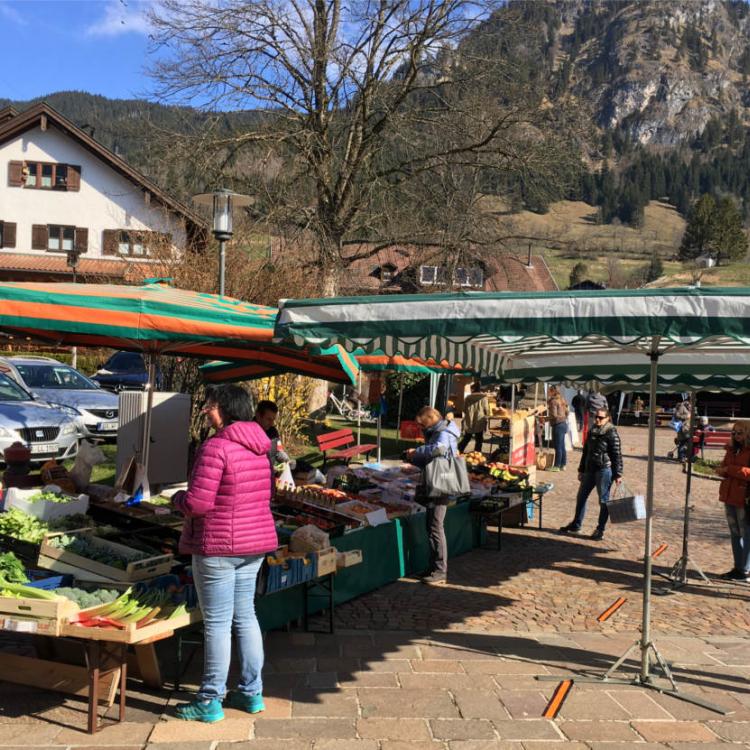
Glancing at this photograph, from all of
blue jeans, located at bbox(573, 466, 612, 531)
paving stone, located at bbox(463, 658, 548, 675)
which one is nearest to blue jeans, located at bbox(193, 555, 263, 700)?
paving stone, located at bbox(463, 658, 548, 675)

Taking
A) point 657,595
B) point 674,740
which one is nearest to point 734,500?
point 657,595

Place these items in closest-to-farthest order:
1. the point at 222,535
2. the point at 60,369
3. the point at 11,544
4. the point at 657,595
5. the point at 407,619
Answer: the point at 222,535, the point at 11,544, the point at 407,619, the point at 657,595, the point at 60,369

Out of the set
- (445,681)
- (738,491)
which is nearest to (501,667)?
(445,681)

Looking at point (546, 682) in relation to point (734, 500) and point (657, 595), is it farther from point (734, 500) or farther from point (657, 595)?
point (734, 500)

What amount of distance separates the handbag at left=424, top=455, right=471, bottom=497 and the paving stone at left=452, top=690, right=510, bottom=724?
269cm

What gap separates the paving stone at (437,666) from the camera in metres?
5.55

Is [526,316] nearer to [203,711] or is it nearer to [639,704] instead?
[639,704]

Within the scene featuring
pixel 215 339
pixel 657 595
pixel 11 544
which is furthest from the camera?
pixel 657 595

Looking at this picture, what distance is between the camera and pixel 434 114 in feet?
73.5

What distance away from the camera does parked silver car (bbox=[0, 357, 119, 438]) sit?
49.1ft

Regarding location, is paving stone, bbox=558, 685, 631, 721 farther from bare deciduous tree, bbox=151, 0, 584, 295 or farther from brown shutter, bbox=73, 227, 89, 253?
brown shutter, bbox=73, 227, 89, 253

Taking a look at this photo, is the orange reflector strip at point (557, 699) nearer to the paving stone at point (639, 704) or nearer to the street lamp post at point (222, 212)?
the paving stone at point (639, 704)

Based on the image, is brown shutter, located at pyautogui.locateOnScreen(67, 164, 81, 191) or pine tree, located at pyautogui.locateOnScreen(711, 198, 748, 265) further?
pine tree, located at pyautogui.locateOnScreen(711, 198, 748, 265)

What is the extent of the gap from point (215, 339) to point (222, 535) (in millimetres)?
2228
